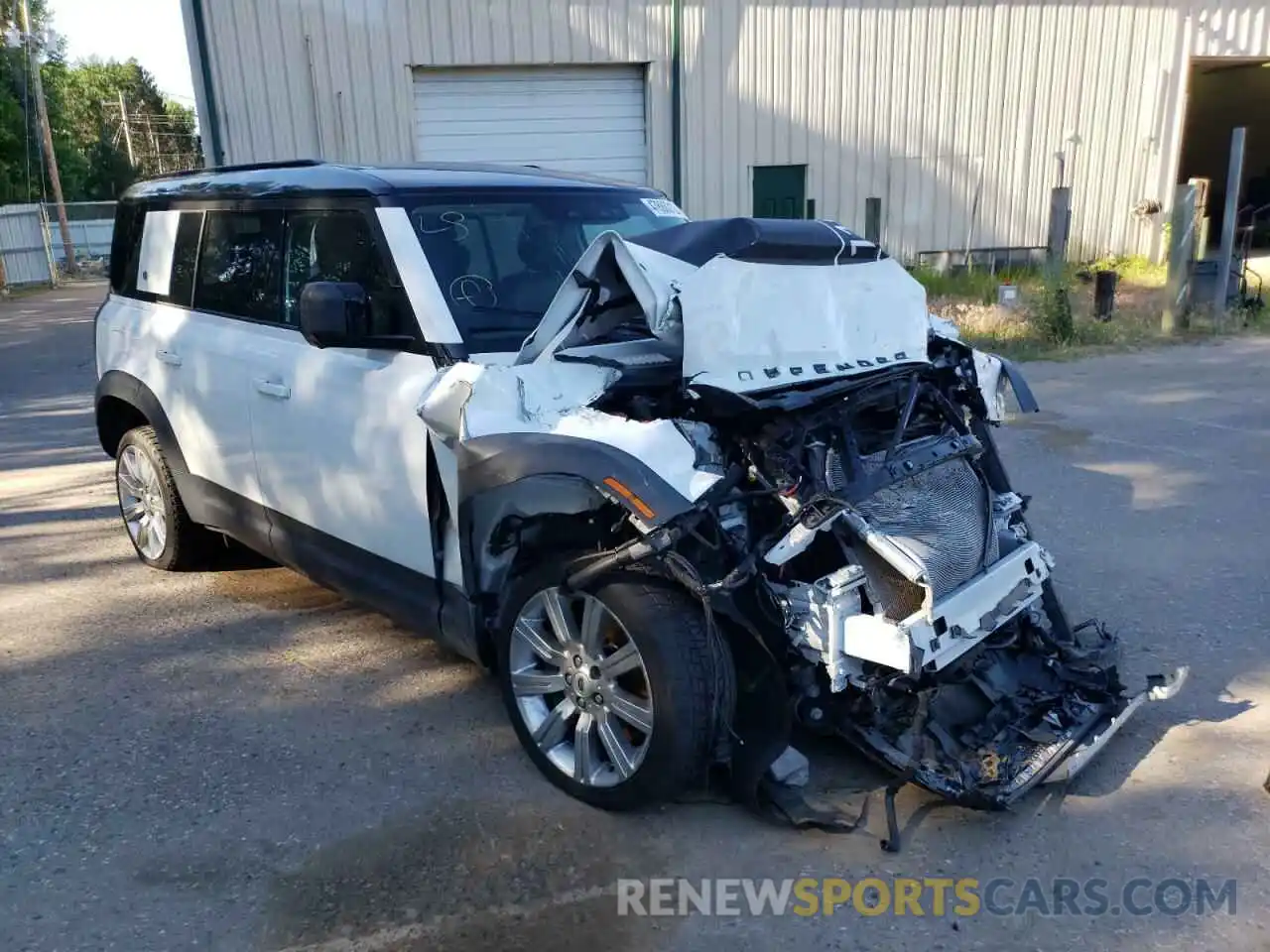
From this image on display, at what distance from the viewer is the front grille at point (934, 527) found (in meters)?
3.07

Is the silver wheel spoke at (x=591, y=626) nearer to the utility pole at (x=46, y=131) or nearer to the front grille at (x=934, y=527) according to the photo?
the front grille at (x=934, y=527)

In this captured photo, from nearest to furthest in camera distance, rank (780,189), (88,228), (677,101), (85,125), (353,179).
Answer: (353,179) < (677,101) < (780,189) < (88,228) < (85,125)

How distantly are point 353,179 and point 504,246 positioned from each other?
2.19 feet

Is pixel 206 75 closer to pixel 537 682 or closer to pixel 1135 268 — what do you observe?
pixel 537 682

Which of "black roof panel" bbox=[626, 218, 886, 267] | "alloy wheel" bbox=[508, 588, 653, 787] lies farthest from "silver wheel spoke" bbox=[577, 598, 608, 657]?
"black roof panel" bbox=[626, 218, 886, 267]

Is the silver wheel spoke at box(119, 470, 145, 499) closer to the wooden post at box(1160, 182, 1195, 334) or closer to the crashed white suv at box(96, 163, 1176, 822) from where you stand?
the crashed white suv at box(96, 163, 1176, 822)

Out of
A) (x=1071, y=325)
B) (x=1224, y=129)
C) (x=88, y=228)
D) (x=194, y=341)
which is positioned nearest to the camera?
(x=194, y=341)

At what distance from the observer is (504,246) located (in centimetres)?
413

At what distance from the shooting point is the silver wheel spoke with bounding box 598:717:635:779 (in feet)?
10.4

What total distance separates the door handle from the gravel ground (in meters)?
1.16

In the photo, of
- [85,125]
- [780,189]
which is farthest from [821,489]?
[85,125]

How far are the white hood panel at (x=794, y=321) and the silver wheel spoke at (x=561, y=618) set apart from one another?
837 millimetres

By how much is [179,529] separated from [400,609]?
2.00 meters

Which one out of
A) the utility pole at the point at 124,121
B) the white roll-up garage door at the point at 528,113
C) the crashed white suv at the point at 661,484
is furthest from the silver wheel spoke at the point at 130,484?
the utility pole at the point at 124,121
